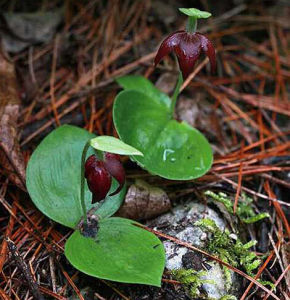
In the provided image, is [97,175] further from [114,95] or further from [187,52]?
[114,95]

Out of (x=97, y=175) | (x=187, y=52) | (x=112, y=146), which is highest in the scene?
(x=187, y=52)

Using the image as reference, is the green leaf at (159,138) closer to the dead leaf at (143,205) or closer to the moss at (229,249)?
the dead leaf at (143,205)

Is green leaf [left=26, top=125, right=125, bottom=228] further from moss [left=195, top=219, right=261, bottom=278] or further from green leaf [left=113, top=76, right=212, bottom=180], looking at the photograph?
moss [left=195, top=219, right=261, bottom=278]

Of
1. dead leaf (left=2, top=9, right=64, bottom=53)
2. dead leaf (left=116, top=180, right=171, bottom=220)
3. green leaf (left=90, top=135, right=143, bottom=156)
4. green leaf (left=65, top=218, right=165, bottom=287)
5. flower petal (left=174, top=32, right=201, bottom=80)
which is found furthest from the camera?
dead leaf (left=2, top=9, right=64, bottom=53)

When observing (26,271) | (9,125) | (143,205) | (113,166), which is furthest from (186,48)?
(26,271)

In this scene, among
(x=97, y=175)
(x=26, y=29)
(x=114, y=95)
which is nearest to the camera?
(x=97, y=175)

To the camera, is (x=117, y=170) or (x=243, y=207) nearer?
(x=117, y=170)

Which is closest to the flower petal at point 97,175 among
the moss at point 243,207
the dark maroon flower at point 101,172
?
the dark maroon flower at point 101,172

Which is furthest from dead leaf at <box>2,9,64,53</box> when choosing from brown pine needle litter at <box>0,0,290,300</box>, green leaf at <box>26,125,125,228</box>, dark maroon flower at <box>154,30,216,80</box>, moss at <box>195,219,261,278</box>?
moss at <box>195,219,261,278</box>
